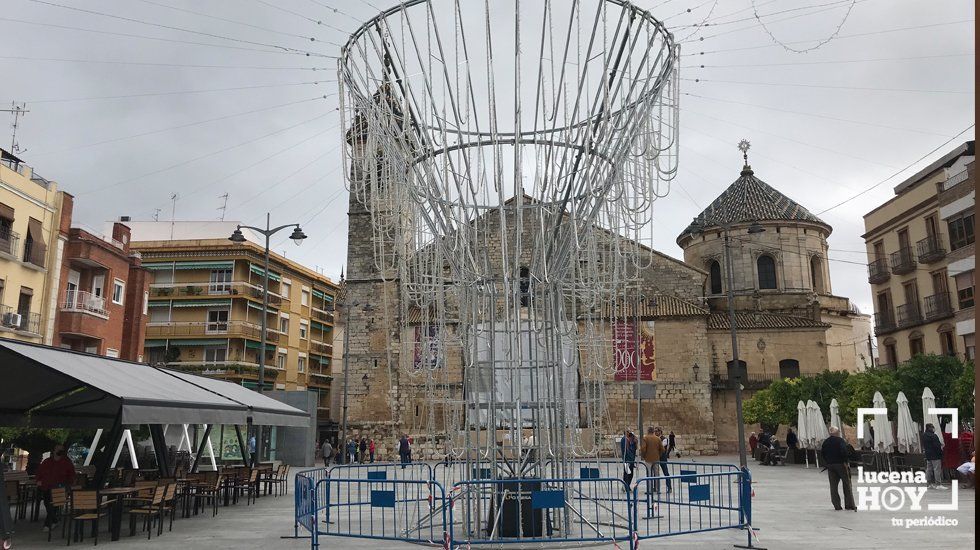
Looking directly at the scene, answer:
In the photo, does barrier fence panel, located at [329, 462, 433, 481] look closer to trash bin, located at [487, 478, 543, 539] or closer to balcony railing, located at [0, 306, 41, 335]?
trash bin, located at [487, 478, 543, 539]

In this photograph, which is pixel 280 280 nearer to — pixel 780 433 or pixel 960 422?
pixel 780 433

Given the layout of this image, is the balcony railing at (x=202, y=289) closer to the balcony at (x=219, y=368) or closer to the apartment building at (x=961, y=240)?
the balcony at (x=219, y=368)

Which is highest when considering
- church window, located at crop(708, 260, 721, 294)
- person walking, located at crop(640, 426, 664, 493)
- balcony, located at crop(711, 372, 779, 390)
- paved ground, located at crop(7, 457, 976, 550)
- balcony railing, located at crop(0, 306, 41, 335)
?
church window, located at crop(708, 260, 721, 294)

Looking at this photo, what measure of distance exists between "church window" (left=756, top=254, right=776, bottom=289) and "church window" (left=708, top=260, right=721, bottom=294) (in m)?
2.24

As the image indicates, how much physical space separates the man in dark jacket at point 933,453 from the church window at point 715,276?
26.3 meters

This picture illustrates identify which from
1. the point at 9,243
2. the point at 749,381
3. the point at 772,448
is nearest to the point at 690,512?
the point at 772,448

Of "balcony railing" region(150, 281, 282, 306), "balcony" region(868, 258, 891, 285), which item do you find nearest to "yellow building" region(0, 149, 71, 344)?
"balcony railing" region(150, 281, 282, 306)

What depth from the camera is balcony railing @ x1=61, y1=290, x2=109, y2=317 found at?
25.7m

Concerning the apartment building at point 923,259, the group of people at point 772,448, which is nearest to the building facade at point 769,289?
the apartment building at point 923,259

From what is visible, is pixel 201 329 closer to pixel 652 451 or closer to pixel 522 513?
pixel 652 451

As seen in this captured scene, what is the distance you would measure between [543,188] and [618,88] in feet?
3.92

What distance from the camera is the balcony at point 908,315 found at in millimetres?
30969

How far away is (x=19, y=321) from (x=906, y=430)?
25344 mm

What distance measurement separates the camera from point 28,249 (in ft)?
79.4
